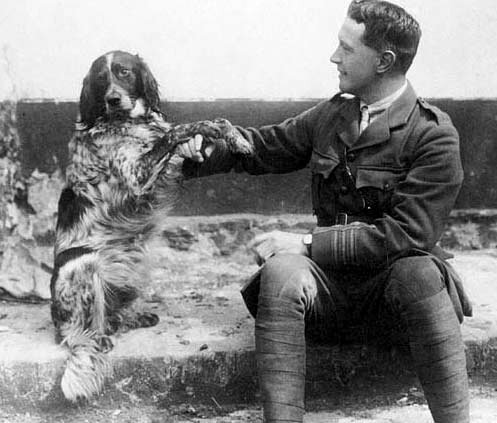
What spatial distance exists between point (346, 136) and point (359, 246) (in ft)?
1.67

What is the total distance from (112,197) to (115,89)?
516 millimetres

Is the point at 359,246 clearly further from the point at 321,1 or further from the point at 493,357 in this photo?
the point at 321,1

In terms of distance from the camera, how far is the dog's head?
11.7 ft

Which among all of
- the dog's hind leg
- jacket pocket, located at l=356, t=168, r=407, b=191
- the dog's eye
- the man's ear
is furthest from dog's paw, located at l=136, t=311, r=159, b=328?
the man's ear

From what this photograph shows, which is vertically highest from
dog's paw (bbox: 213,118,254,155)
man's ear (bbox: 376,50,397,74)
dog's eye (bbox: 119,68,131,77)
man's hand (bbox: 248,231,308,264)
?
man's ear (bbox: 376,50,397,74)

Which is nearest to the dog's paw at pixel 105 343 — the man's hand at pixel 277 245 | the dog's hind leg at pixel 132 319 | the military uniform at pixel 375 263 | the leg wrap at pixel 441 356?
the dog's hind leg at pixel 132 319

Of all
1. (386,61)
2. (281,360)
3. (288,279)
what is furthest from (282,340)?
(386,61)

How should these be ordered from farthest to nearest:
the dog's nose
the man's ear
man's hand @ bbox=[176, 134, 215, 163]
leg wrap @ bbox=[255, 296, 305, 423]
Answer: the dog's nose
man's hand @ bbox=[176, 134, 215, 163]
the man's ear
leg wrap @ bbox=[255, 296, 305, 423]

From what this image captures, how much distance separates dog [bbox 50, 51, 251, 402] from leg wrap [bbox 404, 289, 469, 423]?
1149 mm

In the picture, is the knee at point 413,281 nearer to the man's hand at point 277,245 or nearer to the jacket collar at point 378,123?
the man's hand at point 277,245

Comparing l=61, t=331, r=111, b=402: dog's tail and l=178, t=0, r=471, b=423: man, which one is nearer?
l=178, t=0, r=471, b=423: man

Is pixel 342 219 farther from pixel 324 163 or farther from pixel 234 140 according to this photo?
pixel 234 140

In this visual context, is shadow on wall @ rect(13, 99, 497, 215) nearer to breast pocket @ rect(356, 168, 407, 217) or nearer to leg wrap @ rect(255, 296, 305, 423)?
breast pocket @ rect(356, 168, 407, 217)

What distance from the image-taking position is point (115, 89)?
3576 millimetres
